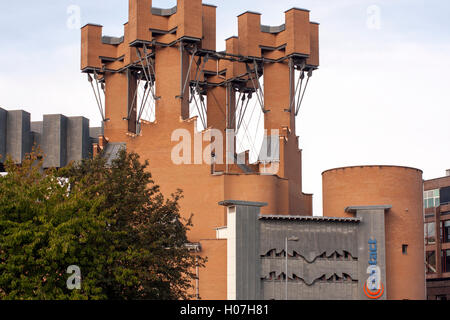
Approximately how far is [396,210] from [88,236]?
37.7 m

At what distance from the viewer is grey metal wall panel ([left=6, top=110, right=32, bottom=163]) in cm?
9675

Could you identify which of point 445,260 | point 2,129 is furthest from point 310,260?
point 445,260

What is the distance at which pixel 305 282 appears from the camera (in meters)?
69.2

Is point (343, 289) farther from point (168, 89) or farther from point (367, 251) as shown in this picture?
point (168, 89)

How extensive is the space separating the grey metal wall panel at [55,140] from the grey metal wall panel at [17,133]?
8.61ft

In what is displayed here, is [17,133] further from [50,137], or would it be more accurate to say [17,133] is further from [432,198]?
[432,198]

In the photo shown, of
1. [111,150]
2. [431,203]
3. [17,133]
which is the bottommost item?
[431,203]

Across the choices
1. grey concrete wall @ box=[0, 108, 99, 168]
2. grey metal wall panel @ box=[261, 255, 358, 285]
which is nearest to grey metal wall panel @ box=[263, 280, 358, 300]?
grey metal wall panel @ box=[261, 255, 358, 285]

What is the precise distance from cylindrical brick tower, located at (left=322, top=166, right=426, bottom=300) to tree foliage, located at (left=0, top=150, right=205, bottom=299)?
26252 millimetres

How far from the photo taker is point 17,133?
9681 centimetres

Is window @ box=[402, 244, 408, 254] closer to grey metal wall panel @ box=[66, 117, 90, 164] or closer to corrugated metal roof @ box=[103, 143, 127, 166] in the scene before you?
corrugated metal roof @ box=[103, 143, 127, 166]

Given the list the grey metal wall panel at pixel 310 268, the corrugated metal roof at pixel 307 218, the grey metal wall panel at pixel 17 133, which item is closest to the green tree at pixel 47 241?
the grey metal wall panel at pixel 310 268

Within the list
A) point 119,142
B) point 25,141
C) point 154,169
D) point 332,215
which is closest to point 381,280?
point 332,215

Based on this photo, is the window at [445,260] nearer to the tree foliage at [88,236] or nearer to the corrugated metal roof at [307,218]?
the corrugated metal roof at [307,218]
